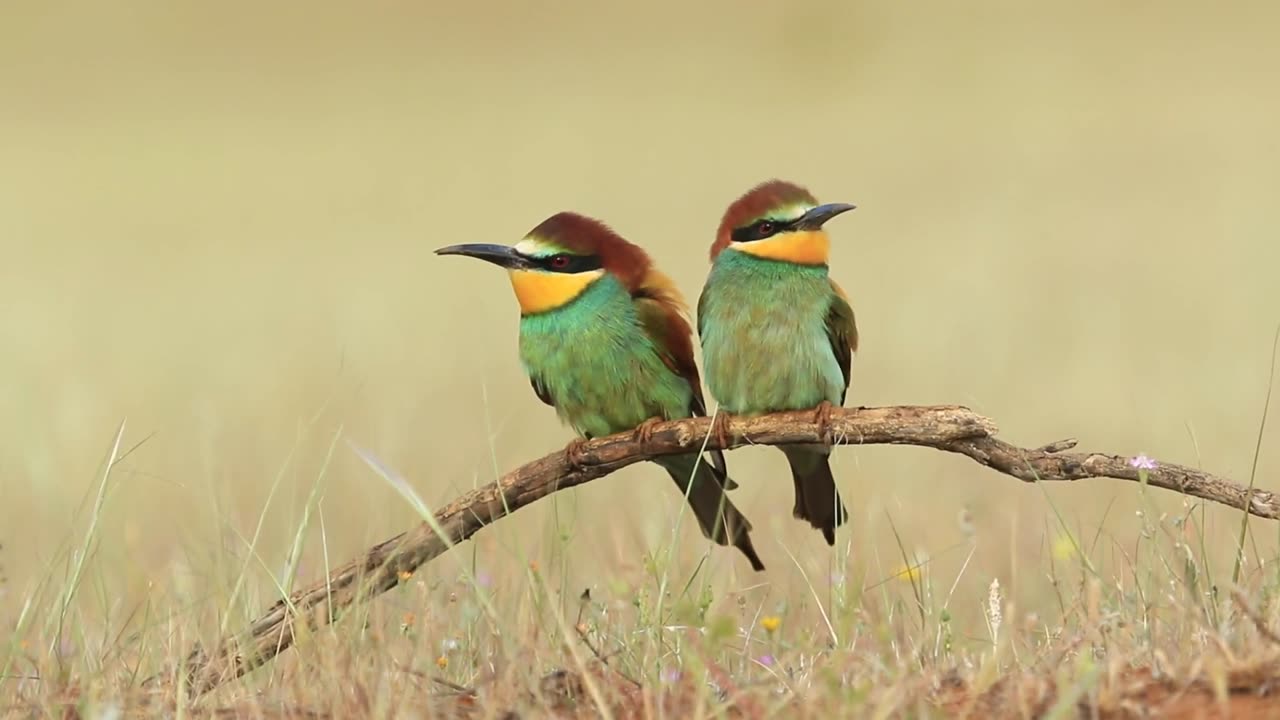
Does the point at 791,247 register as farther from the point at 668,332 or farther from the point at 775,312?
the point at 668,332

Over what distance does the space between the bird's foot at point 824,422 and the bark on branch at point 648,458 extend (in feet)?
0.06

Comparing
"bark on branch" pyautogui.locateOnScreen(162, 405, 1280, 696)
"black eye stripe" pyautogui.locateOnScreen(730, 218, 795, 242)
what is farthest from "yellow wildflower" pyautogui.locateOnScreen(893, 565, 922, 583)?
"black eye stripe" pyautogui.locateOnScreen(730, 218, 795, 242)

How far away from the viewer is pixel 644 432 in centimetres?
377

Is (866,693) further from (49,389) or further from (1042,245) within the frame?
(1042,245)

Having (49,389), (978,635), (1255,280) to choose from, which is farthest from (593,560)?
(1255,280)

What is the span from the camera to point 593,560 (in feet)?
16.4

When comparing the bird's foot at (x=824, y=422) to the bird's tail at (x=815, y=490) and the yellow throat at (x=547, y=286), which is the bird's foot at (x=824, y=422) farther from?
the yellow throat at (x=547, y=286)

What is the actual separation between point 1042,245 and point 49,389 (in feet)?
21.7

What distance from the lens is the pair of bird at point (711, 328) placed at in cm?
405

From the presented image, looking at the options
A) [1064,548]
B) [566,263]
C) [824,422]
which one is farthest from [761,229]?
[1064,548]

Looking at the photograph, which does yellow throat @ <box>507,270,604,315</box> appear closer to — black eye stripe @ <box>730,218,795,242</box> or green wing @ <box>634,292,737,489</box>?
green wing @ <box>634,292,737,489</box>

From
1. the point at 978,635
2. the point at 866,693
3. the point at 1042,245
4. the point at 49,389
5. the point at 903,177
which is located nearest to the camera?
the point at 866,693

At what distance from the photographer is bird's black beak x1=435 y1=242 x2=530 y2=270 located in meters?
3.88

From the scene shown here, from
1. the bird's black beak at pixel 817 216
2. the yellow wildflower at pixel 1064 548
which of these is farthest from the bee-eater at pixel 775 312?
the yellow wildflower at pixel 1064 548
